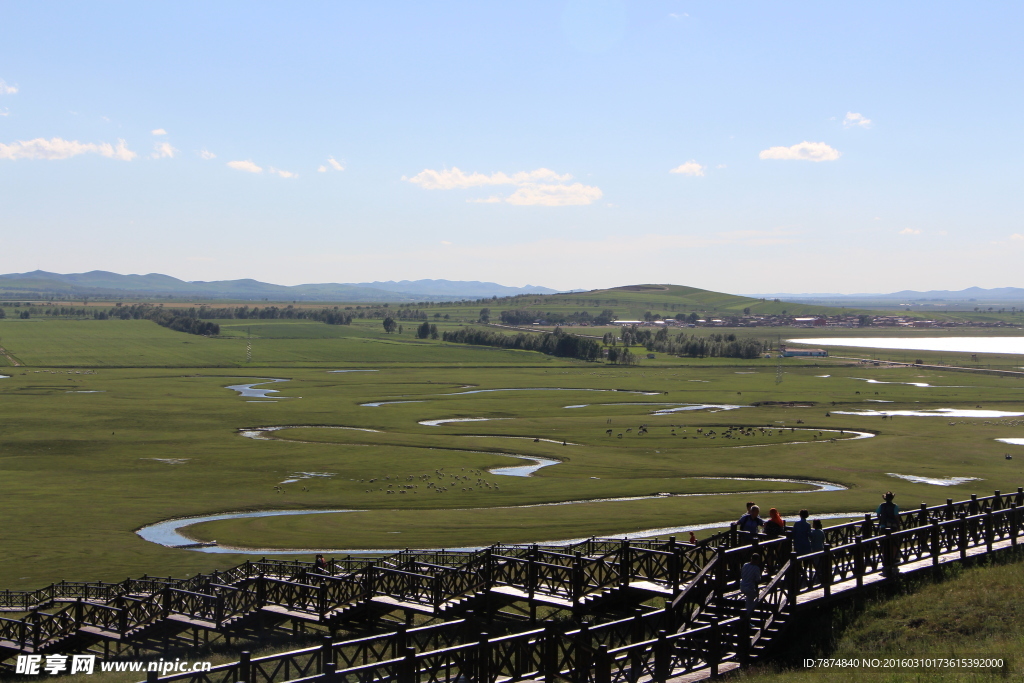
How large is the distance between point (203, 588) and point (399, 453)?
4595cm

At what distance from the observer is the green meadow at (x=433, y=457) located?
47.4m

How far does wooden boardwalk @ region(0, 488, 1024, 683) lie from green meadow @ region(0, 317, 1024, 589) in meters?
12.5

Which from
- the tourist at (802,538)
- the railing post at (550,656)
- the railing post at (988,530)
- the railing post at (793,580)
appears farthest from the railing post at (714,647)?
the railing post at (988,530)

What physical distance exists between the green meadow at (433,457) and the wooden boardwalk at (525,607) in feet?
41.1

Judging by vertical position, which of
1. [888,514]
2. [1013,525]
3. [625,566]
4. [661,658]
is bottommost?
[625,566]

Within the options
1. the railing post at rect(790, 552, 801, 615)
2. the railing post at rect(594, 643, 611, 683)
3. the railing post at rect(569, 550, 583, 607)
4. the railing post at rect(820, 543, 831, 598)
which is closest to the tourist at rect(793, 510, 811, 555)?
the railing post at rect(820, 543, 831, 598)

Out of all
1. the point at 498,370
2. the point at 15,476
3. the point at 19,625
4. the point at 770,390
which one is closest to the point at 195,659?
the point at 19,625

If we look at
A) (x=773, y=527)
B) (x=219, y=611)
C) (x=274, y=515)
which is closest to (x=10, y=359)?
(x=274, y=515)

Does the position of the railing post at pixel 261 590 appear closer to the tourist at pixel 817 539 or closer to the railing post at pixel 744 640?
the railing post at pixel 744 640

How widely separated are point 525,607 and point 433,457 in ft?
148

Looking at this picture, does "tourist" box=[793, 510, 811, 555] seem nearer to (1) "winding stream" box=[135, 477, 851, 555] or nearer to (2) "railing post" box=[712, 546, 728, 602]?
(2) "railing post" box=[712, 546, 728, 602]

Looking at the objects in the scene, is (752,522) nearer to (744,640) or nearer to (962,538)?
(744,640)

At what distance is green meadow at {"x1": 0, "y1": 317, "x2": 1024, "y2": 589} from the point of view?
1866 inches

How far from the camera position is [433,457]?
7212cm
